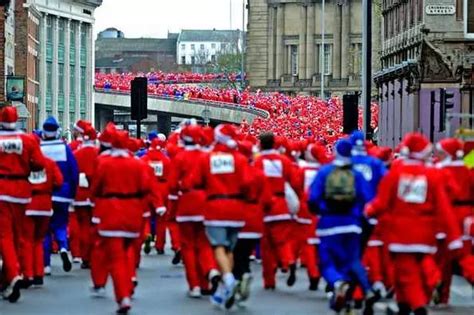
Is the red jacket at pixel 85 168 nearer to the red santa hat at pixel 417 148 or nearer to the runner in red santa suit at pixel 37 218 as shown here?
the runner in red santa suit at pixel 37 218

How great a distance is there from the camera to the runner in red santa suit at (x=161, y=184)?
2583 centimetres

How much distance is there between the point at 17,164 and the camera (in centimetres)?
1978

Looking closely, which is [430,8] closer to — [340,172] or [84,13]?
[340,172]

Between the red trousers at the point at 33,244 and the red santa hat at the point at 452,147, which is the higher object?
the red santa hat at the point at 452,147

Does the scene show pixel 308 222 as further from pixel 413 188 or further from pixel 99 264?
pixel 413 188

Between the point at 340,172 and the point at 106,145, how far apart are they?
418 centimetres

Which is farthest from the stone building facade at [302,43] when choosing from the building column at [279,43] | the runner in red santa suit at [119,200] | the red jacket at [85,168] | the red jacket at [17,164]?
the runner in red santa suit at [119,200]

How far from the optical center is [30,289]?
70.1 ft

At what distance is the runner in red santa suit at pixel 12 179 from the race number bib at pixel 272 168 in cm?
285

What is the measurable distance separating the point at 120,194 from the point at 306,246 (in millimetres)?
4237

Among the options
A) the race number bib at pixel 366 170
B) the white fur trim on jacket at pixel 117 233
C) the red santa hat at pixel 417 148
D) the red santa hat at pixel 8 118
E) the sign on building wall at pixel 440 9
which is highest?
the sign on building wall at pixel 440 9

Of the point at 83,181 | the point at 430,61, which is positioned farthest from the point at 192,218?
the point at 430,61

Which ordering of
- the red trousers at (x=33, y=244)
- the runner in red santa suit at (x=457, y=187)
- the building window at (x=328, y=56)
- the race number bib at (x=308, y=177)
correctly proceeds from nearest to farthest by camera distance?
the runner in red santa suit at (x=457, y=187) < the red trousers at (x=33, y=244) < the race number bib at (x=308, y=177) < the building window at (x=328, y=56)

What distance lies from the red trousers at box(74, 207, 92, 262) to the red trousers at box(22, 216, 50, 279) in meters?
2.81
